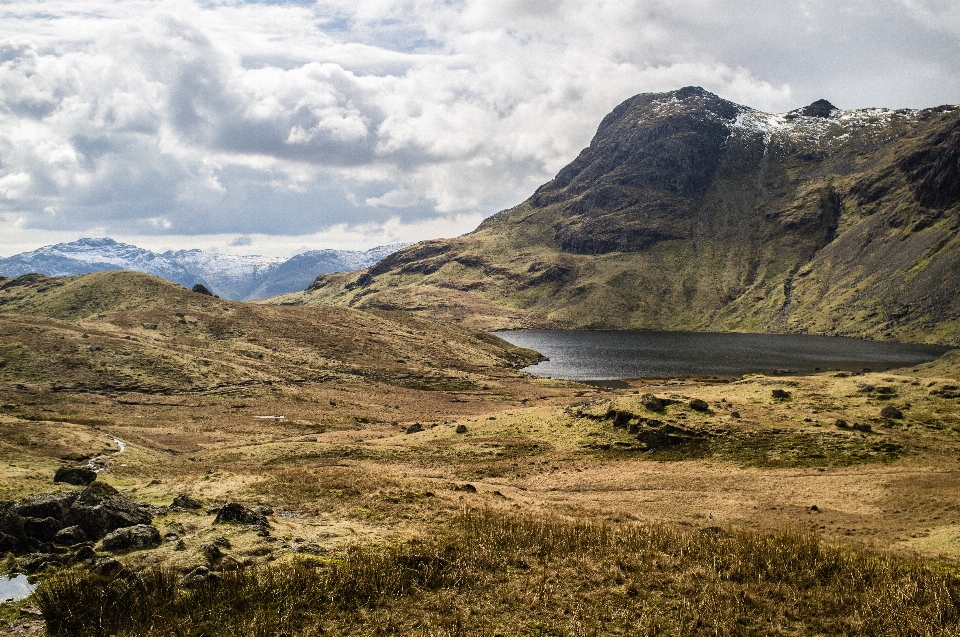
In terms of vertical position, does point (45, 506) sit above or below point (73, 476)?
above

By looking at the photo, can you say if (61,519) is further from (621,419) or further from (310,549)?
(621,419)

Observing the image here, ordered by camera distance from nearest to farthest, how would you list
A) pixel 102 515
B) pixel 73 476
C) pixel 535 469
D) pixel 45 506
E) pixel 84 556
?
1. pixel 84 556
2. pixel 45 506
3. pixel 102 515
4. pixel 73 476
5. pixel 535 469

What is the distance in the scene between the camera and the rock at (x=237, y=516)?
24.5 metres

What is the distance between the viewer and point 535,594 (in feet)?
62.3

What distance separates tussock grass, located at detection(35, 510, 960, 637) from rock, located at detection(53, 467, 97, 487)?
827 inches

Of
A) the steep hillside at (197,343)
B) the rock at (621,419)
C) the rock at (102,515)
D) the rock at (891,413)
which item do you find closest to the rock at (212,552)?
the rock at (102,515)

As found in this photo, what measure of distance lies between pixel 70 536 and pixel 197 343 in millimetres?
114007

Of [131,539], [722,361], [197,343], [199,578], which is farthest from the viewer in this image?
[722,361]

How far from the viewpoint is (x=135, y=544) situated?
21.5 metres

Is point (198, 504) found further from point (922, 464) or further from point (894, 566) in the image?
point (922, 464)

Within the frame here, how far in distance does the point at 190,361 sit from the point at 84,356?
16.7 metres

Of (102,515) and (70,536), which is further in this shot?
(102,515)

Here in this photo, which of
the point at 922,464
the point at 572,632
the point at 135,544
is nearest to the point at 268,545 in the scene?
the point at 135,544

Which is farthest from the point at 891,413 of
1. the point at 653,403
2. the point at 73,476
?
the point at 73,476
